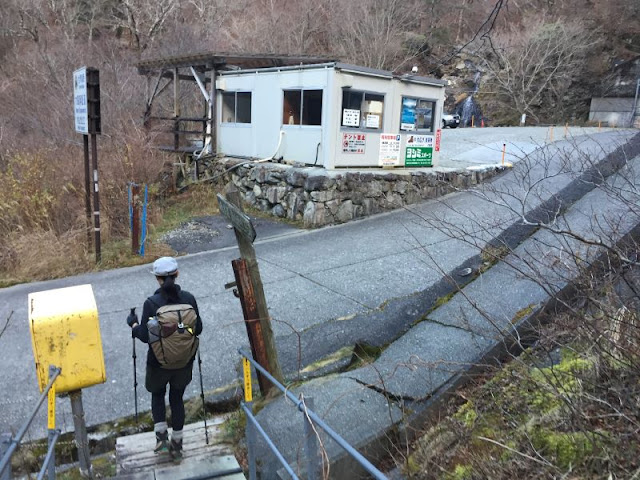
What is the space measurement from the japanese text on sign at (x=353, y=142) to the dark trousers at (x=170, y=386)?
27.1ft

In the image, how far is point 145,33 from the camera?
28562 millimetres

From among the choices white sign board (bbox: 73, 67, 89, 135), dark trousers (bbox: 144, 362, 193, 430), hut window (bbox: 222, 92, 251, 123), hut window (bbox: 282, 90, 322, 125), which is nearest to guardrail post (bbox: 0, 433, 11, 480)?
dark trousers (bbox: 144, 362, 193, 430)

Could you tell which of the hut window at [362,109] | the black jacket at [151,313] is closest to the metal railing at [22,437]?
the black jacket at [151,313]

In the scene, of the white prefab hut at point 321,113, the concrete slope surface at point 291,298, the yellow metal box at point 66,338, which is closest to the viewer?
the yellow metal box at point 66,338

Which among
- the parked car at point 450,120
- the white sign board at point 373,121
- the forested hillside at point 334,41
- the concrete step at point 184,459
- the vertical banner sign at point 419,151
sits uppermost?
the forested hillside at point 334,41

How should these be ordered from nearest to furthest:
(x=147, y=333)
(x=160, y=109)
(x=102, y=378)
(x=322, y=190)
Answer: (x=102, y=378) → (x=147, y=333) → (x=322, y=190) → (x=160, y=109)

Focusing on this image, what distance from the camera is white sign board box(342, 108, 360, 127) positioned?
11242mm

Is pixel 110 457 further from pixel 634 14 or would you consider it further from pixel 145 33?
pixel 634 14

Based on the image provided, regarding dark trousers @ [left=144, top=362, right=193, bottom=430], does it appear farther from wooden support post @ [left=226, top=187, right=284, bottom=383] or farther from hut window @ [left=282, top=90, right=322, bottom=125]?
hut window @ [left=282, top=90, right=322, bottom=125]

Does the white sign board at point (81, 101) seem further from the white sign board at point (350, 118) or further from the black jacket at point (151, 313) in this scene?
the white sign board at point (350, 118)

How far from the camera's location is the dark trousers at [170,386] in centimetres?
383

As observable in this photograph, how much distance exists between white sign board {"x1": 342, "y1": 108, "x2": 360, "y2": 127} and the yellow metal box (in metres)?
8.71

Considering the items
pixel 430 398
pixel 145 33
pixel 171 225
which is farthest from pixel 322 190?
pixel 145 33

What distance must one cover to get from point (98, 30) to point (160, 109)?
41.1 ft
